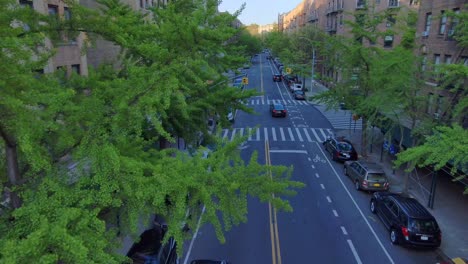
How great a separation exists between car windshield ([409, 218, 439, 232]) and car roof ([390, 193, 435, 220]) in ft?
0.51

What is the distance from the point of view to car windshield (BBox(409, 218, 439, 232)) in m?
13.2

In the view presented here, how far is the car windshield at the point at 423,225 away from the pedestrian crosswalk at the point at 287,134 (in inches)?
644

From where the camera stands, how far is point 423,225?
43.5 feet

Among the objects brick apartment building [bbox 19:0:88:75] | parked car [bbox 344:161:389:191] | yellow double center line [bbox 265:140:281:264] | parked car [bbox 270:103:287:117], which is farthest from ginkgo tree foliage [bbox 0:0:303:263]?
parked car [bbox 270:103:287:117]

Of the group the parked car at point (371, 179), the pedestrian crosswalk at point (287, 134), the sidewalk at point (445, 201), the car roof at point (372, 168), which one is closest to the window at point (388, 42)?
the pedestrian crosswalk at point (287, 134)

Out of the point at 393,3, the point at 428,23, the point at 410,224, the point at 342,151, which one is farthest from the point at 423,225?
the point at 393,3

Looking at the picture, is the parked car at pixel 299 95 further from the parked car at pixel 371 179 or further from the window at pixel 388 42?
the parked car at pixel 371 179

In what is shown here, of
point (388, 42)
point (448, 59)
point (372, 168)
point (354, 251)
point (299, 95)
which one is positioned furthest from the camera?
point (299, 95)

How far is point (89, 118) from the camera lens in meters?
6.50

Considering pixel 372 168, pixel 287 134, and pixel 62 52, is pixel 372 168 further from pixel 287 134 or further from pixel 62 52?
pixel 62 52

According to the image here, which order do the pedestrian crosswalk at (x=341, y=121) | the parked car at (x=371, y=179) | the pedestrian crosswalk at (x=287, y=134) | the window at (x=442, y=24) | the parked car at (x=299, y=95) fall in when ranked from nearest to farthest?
the parked car at (x=371, y=179) < the window at (x=442, y=24) < the pedestrian crosswalk at (x=287, y=134) < the pedestrian crosswalk at (x=341, y=121) < the parked car at (x=299, y=95)

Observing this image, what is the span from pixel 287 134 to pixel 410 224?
724 inches

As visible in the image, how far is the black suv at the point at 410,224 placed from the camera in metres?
13.2

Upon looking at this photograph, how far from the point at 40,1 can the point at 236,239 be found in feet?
49.1
